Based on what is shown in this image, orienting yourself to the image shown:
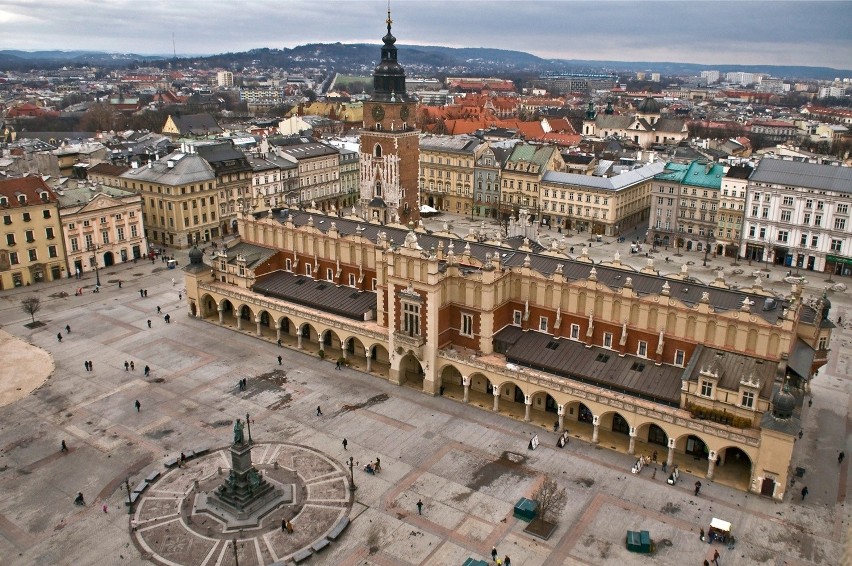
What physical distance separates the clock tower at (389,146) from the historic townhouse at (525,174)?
46089mm

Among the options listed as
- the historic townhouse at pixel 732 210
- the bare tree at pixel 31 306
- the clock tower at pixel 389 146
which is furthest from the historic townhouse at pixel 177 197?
the historic townhouse at pixel 732 210

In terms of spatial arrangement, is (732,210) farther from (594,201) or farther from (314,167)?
(314,167)

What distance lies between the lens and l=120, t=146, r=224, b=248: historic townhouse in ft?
398

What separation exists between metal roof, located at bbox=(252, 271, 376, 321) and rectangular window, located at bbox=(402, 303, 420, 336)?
27.6ft

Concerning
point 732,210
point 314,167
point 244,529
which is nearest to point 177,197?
point 314,167

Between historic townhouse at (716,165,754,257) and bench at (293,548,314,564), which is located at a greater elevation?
historic townhouse at (716,165,754,257)

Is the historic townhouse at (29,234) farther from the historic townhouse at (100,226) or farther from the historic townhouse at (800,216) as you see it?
the historic townhouse at (800,216)

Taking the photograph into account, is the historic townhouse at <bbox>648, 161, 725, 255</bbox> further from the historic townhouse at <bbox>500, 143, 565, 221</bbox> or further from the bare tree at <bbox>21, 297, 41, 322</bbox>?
the bare tree at <bbox>21, 297, 41, 322</bbox>

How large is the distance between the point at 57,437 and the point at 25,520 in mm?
12312

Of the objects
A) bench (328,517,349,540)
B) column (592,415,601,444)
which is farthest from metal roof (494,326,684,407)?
bench (328,517,349,540)

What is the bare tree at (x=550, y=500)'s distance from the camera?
49688 millimetres

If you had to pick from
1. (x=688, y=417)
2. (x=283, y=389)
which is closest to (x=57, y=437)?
(x=283, y=389)

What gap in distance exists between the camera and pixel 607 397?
58969 millimetres

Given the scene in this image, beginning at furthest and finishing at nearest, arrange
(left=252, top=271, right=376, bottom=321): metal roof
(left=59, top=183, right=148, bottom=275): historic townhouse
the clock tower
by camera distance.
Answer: (left=59, top=183, right=148, bottom=275): historic townhouse
the clock tower
(left=252, top=271, right=376, bottom=321): metal roof
